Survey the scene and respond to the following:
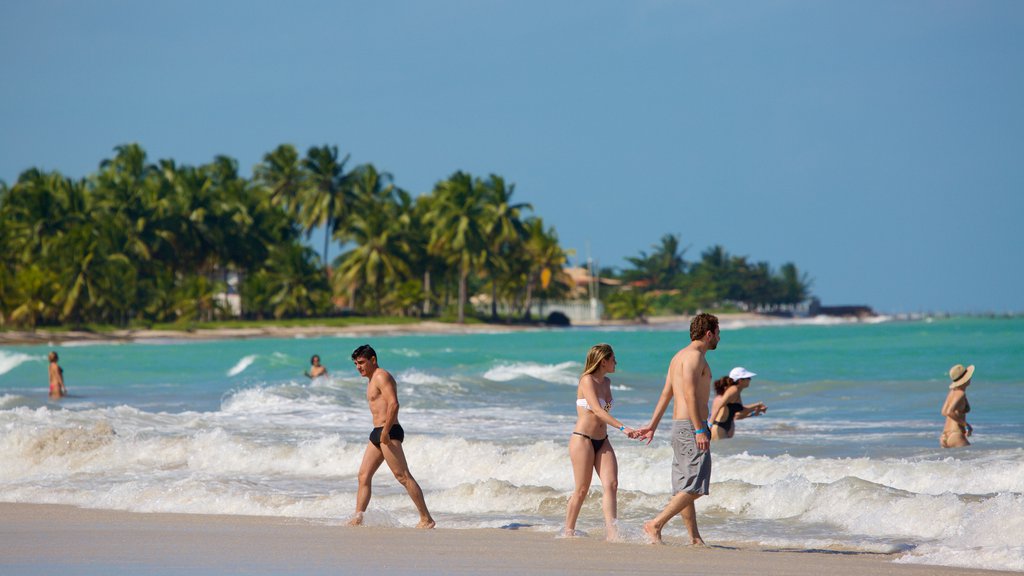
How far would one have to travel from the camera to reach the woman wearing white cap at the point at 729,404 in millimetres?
12648

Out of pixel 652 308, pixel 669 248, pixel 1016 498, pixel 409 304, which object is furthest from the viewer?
pixel 669 248

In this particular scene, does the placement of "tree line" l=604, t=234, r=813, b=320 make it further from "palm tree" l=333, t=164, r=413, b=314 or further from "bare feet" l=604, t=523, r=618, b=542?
"bare feet" l=604, t=523, r=618, b=542

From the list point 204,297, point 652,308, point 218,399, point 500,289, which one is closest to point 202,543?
point 218,399

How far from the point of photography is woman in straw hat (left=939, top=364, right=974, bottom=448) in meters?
13.4

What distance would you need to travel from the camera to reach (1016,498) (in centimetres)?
887

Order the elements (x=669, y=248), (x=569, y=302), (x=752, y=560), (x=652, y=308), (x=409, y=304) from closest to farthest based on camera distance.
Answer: (x=752, y=560)
(x=409, y=304)
(x=569, y=302)
(x=652, y=308)
(x=669, y=248)

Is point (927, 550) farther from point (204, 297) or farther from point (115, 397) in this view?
point (204, 297)

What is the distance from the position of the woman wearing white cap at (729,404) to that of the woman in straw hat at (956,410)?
219cm

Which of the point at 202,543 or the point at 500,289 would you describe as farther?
the point at 500,289

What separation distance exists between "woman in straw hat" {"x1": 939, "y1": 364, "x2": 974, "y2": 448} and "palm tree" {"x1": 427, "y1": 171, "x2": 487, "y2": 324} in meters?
65.9

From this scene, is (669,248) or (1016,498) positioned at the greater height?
(669,248)

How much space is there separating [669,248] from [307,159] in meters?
67.0

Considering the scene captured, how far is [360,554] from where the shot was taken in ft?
25.6

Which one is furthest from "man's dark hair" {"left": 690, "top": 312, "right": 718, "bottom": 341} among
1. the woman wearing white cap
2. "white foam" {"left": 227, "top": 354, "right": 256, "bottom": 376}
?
"white foam" {"left": 227, "top": 354, "right": 256, "bottom": 376}
